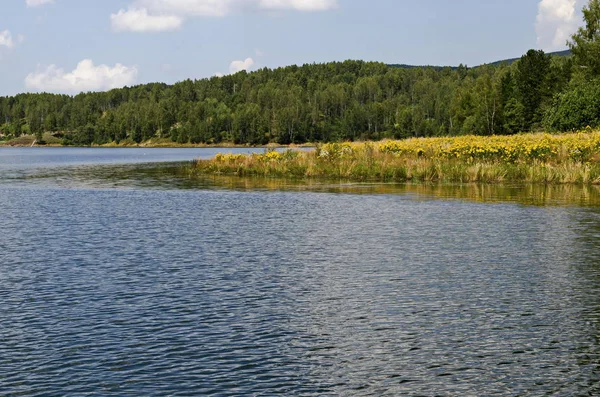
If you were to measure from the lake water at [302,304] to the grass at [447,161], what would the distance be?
1500 cm

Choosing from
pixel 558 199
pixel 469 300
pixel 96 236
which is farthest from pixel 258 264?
pixel 558 199

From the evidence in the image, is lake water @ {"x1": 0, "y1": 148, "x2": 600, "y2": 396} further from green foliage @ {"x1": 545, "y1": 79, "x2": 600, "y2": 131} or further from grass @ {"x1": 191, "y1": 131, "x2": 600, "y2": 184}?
green foliage @ {"x1": 545, "y1": 79, "x2": 600, "y2": 131}

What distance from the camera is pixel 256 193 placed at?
4003 cm

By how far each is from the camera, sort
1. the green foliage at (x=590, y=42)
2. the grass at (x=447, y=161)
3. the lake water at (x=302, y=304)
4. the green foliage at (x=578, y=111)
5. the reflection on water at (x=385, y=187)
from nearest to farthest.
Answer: the lake water at (x=302, y=304) < the reflection on water at (x=385, y=187) < the grass at (x=447, y=161) < the green foliage at (x=578, y=111) < the green foliage at (x=590, y=42)

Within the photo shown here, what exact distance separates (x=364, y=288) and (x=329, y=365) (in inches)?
200

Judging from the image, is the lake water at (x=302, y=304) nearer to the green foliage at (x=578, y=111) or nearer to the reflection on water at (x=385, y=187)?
the reflection on water at (x=385, y=187)

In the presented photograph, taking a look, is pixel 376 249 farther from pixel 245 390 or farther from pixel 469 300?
pixel 245 390

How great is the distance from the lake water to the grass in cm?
1500

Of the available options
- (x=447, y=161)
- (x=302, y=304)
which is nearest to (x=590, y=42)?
(x=447, y=161)

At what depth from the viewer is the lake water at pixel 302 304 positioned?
10055mm

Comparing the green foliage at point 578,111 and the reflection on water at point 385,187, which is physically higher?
the green foliage at point 578,111

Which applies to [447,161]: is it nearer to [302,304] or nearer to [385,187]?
[385,187]

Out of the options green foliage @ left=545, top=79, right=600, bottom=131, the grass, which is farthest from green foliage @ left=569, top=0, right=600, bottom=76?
the grass

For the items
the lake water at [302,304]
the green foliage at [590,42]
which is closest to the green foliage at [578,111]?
the green foliage at [590,42]
